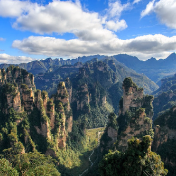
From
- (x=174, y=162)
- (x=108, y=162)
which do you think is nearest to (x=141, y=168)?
(x=108, y=162)

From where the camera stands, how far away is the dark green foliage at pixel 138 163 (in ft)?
90.1

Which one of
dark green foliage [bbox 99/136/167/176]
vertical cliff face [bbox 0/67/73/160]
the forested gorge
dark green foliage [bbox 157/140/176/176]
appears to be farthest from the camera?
vertical cliff face [bbox 0/67/73/160]

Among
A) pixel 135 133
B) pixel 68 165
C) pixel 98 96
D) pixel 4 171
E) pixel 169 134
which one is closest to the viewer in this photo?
pixel 4 171

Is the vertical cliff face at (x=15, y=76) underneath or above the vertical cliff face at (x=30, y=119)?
above

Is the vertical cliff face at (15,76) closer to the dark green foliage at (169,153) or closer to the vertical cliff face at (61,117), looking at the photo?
the vertical cliff face at (61,117)

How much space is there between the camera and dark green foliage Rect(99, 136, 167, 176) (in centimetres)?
2747

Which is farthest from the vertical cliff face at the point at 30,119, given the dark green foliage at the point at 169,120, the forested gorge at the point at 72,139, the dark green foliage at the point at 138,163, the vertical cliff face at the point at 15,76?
the dark green foliage at the point at 169,120

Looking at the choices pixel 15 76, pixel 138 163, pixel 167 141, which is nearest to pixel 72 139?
pixel 167 141

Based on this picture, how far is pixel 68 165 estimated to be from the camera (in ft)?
208

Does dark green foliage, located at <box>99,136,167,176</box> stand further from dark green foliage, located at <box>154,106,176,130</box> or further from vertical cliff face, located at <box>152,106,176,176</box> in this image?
→ dark green foliage, located at <box>154,106,176,130</box>

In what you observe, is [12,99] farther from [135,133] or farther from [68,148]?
[135,133]

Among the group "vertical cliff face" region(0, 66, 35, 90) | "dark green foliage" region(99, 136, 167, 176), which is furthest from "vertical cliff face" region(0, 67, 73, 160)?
"dark green foliage" region(99, 136, 167, 176)

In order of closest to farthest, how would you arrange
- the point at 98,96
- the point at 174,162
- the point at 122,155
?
the point at 122,155 < the point at 174,162 < the point at 98,96

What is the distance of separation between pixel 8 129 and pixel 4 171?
3124 cm
